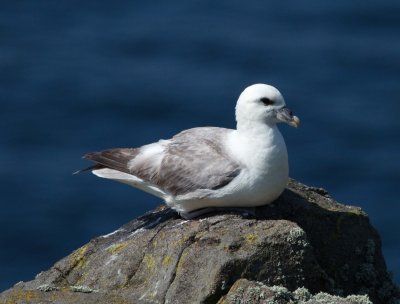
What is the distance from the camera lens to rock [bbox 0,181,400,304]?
8.66 m

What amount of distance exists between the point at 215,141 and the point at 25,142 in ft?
26.2

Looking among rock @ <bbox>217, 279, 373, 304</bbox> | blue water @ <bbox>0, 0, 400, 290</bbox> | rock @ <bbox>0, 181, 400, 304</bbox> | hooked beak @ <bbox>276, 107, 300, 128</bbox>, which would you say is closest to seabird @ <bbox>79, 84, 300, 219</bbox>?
hooked beak @ <bbox>276, 107, 300, 128</bbox>

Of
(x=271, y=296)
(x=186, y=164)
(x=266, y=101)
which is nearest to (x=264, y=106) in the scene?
(x=266, y=101)

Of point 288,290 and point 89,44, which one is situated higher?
point 89,44

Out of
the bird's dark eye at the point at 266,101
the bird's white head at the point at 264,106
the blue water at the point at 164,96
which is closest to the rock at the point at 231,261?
the bird's white head at the point at 264,106

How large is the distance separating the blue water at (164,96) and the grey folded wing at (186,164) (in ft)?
19.7

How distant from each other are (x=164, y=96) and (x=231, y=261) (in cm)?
942

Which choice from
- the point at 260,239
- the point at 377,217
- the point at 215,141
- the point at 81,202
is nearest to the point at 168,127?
the point at 81,202

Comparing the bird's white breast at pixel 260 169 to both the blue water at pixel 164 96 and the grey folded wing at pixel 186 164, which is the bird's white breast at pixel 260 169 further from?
the blue water at pixel 164 96

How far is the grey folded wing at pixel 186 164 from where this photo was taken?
9.80 m

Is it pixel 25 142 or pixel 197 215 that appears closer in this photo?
pixel 197 215

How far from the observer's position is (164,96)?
17875mm

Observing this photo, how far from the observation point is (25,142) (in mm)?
17578

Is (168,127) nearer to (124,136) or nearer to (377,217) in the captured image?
(124,136)
